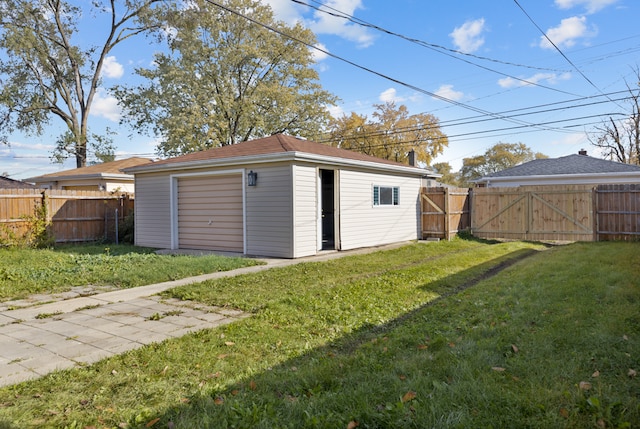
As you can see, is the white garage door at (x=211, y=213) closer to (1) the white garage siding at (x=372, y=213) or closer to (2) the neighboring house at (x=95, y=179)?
(1) the white garage siding at (x=372, y=213)

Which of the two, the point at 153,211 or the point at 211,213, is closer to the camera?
the point at 211,213

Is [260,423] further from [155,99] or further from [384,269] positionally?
[155,99]

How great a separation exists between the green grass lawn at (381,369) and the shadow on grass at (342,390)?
13 millimetres

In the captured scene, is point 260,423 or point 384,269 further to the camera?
point 384,269

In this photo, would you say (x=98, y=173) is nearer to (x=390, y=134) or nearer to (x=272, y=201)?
(x=272, y=201)

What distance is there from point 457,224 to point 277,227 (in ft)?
25.6

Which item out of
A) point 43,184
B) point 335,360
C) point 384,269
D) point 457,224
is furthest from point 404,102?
point 335,360

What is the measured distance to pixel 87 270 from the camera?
328 inches

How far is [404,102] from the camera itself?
37.6 m

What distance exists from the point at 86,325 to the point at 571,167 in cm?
2137

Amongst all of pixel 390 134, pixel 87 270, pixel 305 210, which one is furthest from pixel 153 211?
pixel 390 134

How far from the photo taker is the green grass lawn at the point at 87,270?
718cm

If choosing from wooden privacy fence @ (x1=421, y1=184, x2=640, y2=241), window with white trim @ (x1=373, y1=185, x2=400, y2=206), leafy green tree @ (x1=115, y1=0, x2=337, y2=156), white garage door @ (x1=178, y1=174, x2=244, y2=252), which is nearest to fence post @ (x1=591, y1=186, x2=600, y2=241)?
wooden privacy fence @ (x1=421, y1=184, x2=640, y2=241)

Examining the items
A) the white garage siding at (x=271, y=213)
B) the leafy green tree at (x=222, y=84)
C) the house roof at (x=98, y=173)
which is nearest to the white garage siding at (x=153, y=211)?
the white garage siding at (x=271, y=213)
